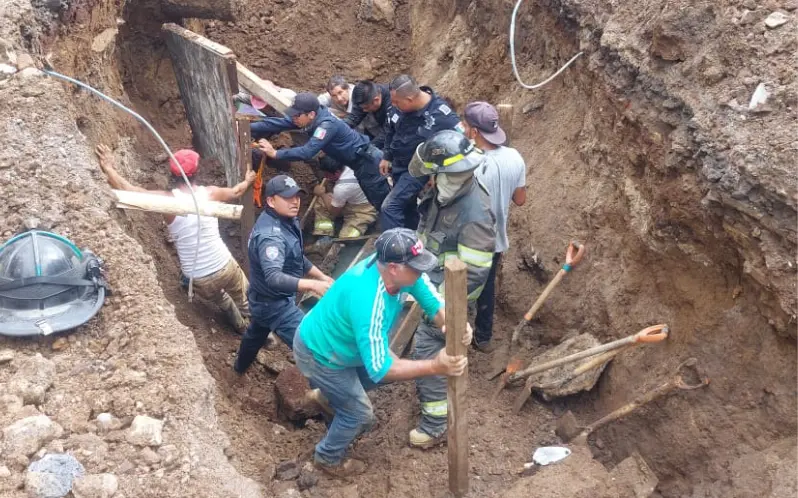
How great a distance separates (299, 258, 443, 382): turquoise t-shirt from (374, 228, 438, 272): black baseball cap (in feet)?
0.63

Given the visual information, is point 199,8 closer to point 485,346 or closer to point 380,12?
point 380,12

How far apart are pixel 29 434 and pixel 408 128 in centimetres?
409

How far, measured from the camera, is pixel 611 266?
5.03 metres

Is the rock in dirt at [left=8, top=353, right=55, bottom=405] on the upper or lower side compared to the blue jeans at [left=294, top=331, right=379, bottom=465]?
upper

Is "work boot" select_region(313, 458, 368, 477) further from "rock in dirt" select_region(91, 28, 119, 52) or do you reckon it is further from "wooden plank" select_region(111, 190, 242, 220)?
"rock in dirt" select_region(91, 28, 119, 52)

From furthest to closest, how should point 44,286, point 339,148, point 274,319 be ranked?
point 339,148 → point 274,319 → point 44,286

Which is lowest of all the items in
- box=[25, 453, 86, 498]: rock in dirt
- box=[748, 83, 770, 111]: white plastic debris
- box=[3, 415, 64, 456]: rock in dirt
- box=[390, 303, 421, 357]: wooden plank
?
box=[390, 303, 421, 357]: wooden plank

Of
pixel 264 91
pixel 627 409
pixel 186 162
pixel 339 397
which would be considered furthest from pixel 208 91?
pixel 627 409

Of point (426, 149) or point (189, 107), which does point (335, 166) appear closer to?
point (189, 107)

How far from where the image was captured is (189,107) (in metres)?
7.51

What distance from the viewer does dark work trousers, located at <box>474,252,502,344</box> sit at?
5312 mm

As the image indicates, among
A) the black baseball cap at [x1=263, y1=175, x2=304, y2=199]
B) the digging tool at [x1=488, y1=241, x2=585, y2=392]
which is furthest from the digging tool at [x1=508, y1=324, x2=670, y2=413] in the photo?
the black baseball cap at [x1=263, y1=175, x2=304, y2=199]

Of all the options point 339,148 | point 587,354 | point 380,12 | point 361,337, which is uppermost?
point 380,12

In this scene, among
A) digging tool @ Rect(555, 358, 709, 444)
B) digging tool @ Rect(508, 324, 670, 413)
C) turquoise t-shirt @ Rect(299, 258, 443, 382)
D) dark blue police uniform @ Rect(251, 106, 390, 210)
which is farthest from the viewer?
dark blue police uniform @ Rect(251, 106, 390, 210)
